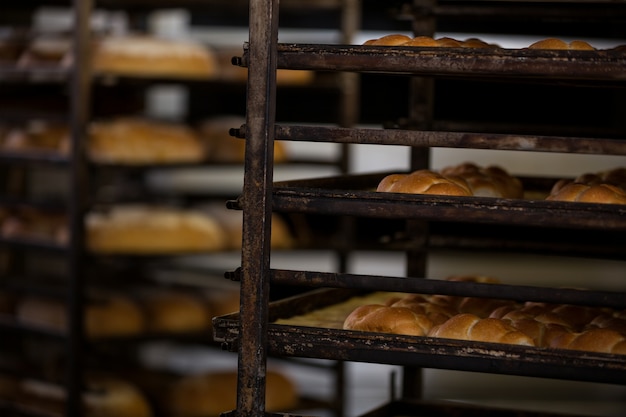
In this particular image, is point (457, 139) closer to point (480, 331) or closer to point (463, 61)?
point (463, 61)

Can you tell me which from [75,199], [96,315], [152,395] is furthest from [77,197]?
[152,395]

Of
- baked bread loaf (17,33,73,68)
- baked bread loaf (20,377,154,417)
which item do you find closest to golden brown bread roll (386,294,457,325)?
baked bread loaf (20,377,154,417)

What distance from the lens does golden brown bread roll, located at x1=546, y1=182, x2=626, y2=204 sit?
6.02 feet

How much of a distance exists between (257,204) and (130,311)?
2.22 metres

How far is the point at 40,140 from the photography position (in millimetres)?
3980

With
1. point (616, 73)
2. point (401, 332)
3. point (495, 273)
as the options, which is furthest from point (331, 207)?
point (495, 273)

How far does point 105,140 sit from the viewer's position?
3.79m

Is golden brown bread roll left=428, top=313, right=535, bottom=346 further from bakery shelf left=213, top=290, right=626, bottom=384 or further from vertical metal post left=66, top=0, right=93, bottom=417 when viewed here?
vertical metal post left=66, top=0, right=93, bottom=417

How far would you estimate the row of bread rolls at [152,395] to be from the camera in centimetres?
379

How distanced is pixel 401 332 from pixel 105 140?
84.3 inches

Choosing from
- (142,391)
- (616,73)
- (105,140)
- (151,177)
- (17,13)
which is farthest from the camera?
(151,177)

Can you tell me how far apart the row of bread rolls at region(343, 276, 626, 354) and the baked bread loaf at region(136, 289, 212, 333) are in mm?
2000

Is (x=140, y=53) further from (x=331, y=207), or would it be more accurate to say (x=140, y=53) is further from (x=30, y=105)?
(x=331, y=207)

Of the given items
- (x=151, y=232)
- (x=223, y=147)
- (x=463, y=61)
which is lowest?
(x=151, y=232)
